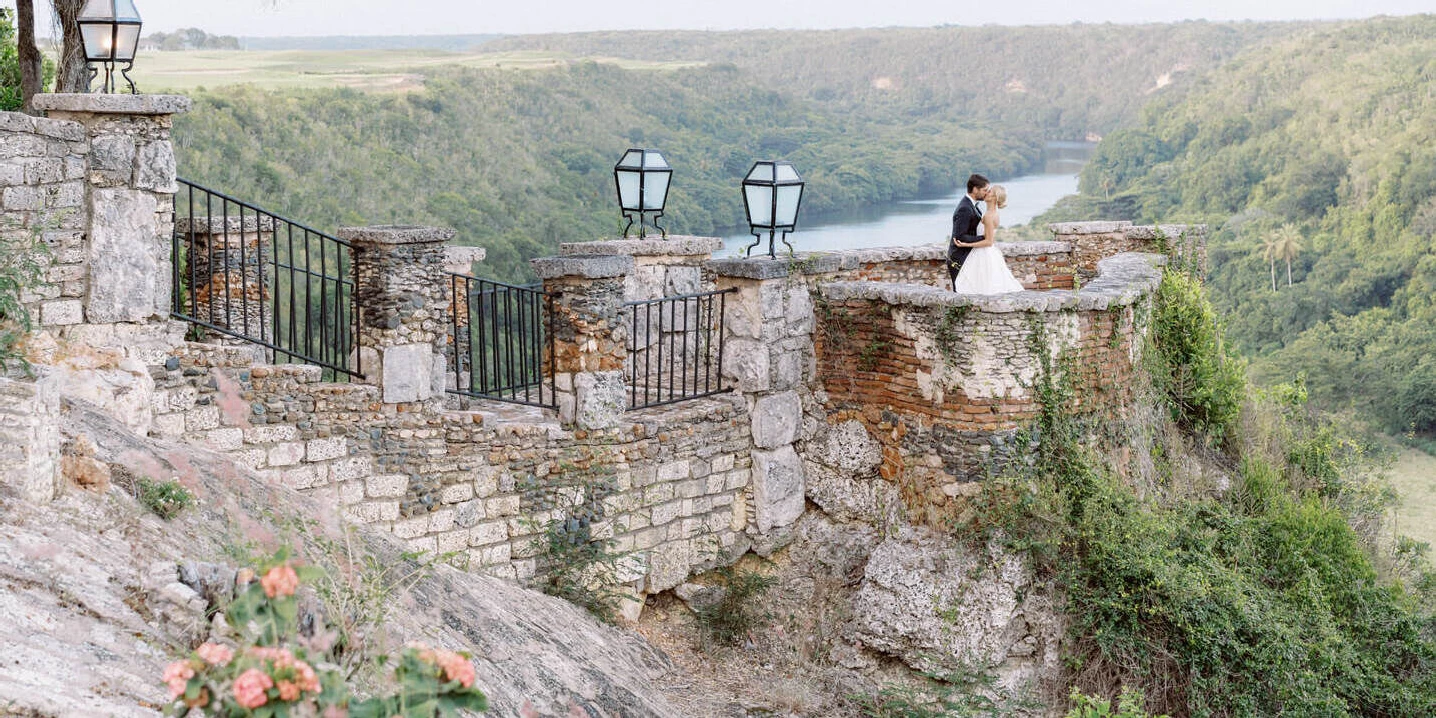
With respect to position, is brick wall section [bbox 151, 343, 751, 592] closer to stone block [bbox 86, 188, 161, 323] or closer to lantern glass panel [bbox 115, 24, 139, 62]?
stone block [bbox 86, 188, 161, 323]

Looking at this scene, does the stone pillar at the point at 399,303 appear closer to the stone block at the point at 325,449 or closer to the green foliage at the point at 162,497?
the stone block at the point at 325,449

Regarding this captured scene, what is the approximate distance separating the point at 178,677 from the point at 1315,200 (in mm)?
53231

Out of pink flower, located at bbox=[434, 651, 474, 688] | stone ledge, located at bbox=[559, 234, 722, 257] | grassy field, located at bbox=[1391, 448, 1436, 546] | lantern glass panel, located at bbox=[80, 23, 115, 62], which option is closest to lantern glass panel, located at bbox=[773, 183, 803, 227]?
stone ledge, located at bbox=[559, 234, 722, 257]

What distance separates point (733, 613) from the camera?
8008 mm

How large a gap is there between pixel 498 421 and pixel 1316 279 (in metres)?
42.3

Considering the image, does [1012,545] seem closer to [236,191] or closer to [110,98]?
[110,98]

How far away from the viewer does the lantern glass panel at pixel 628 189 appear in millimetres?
10078

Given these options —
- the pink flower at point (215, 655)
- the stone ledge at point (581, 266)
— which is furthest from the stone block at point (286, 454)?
the pink flower at point (215, 655)

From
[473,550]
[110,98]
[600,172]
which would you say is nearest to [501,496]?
[473,550]

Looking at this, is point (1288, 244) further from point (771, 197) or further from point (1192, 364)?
point (771, 197)

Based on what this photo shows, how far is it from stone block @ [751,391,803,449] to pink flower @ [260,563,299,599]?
549 centimetres

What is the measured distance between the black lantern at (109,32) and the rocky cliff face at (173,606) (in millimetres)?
2338

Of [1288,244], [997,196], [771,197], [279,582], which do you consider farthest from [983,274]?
[1288,244]

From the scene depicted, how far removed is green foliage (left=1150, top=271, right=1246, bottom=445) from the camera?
9.70 metres
